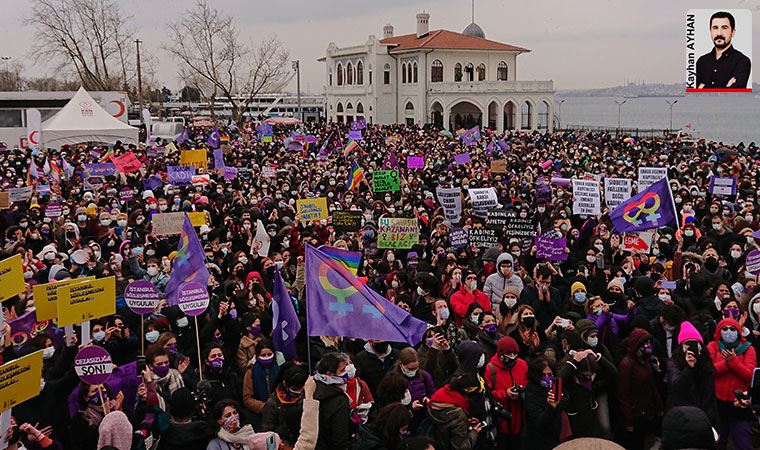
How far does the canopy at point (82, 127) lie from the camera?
31.0 m

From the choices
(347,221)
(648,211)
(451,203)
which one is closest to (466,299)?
(347,221)

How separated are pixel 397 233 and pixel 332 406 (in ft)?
22.2

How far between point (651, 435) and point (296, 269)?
214 inches

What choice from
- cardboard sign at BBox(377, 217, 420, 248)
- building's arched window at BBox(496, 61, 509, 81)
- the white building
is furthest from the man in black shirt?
building's arched window at BBox(496, 61, 509, 81)

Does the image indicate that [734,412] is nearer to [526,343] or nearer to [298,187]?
[526,343]

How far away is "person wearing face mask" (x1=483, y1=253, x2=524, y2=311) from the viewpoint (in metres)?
9.19

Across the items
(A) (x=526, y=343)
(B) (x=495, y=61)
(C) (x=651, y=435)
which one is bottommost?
(C) (x=651, y=435)

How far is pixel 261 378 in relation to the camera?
6.49 metres

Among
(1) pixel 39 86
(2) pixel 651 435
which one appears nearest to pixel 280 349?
(2) pixel 651 435

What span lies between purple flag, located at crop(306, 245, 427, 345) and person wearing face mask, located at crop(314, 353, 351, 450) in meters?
1.30

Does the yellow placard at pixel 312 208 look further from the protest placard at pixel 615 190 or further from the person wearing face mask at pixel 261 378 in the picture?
the person wearing face mask at pixel 261 378

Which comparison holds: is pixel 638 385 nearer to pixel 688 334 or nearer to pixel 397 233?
pixel 688 334

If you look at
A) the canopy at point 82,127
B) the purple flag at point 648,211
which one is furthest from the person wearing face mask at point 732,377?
the canopy at point 82,127

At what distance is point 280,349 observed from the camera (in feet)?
23.5
